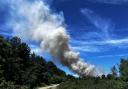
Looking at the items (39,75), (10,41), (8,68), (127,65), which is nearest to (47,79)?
(39,75)

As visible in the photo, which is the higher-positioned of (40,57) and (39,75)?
(40,57)

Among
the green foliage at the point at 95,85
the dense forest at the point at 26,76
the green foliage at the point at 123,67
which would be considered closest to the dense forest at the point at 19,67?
the dense forest at the point at 26,76

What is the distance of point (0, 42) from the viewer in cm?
8175

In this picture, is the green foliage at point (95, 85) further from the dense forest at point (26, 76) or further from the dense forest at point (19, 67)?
the dense forest at point (19, 67)

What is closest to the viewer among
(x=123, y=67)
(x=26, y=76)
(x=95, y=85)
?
(x=95, y=85)

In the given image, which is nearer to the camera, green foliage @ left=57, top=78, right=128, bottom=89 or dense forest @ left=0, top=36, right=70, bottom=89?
green foliage @ left=57, top=78, right=128, bottom=89

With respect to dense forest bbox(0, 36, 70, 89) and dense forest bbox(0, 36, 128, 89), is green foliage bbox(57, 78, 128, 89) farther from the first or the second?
dense forest bbox(0, 36, 70, 89)

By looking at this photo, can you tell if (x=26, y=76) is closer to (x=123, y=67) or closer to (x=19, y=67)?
(x=19, y=67)

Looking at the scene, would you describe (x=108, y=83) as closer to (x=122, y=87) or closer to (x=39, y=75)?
(x=122, y=87)

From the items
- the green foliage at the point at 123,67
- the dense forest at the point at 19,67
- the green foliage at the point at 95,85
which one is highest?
the green foliage at the point at 123,67

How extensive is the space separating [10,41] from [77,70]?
2102cm

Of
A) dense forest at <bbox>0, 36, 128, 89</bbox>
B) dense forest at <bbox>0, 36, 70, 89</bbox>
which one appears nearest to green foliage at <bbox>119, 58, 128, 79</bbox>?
dense forest at <bbox>0, 36, 128, 89</bbox>

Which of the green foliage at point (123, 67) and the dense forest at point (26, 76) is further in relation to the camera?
the green foliage at point (123, 67)

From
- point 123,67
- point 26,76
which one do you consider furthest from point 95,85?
point 123,67
